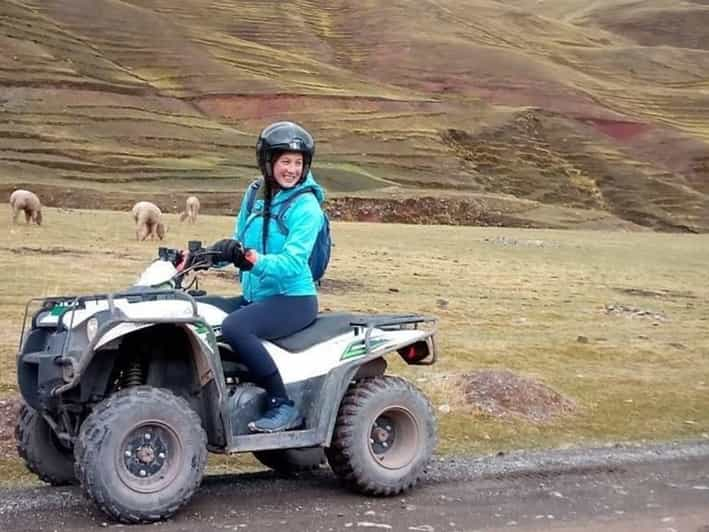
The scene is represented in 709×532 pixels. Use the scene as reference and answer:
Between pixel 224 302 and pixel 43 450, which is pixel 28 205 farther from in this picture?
pixel 224 302

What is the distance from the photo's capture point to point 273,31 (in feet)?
490

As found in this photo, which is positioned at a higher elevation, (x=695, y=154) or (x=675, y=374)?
(x=695, y=154)

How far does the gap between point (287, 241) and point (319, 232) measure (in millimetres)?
371

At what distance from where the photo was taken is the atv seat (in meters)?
8.15

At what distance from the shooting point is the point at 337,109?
106812mm

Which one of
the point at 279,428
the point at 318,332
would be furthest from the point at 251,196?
the point at 279,428

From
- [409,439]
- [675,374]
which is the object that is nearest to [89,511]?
[409,439]

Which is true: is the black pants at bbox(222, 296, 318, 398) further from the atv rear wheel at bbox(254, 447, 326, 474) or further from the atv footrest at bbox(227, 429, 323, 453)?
the atv rear wheel at bbox(254, 447, 326, 474)

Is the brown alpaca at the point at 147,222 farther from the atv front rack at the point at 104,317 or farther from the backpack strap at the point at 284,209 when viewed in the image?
the atv front rack at the point at 104,317

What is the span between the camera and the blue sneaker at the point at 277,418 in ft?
25.9

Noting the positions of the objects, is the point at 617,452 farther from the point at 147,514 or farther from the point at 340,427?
the point at 147,514

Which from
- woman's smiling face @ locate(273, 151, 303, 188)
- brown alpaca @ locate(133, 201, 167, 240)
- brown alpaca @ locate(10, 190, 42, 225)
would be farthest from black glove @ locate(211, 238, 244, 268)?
brown alpaca @ locate(10, 190, 42, 225)

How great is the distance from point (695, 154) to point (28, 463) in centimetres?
10744

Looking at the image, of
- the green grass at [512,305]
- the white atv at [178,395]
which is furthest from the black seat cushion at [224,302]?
the green grass at [512,305]
